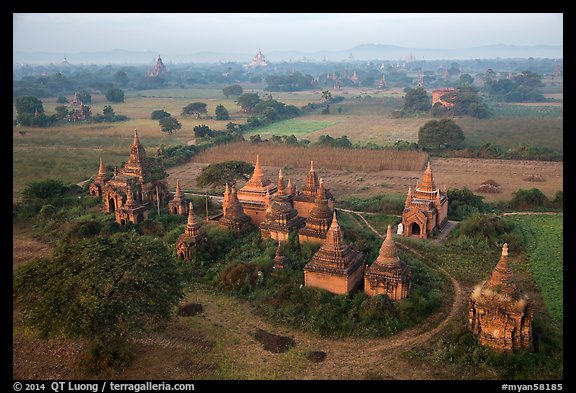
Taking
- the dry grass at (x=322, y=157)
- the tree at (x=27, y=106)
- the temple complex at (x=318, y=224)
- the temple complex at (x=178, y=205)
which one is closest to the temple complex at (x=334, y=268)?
the temple complex at (x=318, y=224)

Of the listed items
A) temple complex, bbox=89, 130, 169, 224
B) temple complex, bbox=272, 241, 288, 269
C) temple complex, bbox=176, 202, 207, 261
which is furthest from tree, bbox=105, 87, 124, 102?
temple complex, bbox=272, 241, 288, 269

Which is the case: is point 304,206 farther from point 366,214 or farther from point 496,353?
point 496,353

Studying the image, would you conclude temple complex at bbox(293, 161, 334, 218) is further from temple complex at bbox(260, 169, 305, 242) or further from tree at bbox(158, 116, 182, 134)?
tree at bbox(158, 116, 182, 134)

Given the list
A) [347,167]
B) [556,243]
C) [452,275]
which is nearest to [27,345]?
[452,275]

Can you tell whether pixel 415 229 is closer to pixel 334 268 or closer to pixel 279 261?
pixel 279 261

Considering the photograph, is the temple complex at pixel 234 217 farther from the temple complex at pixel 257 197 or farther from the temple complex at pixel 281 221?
the temple complex at pixel 281 221

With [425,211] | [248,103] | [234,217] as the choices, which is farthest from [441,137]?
[248,103]
